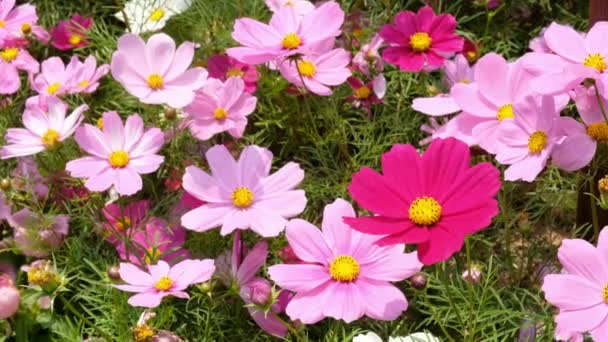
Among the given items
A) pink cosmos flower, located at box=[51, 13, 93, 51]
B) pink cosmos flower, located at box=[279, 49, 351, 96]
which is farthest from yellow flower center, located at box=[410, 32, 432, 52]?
pink cosmos flower, located at box=[51, 13, 93, 51]

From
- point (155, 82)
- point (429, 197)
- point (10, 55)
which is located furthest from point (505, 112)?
point (10, 55)

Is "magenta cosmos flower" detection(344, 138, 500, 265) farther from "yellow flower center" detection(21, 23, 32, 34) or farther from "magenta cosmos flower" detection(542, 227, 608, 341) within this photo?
"yellow flower center" detection(21, 23, 32, 34)

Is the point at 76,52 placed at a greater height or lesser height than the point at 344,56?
lesser

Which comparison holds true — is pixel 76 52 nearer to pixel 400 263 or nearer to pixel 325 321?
pixel 325 321

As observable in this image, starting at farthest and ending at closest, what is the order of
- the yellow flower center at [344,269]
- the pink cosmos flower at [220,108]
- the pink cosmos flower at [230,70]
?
1. the pink cosmos flower at [230,70]
2. the pink cosmos flower at [220,108]
3. the yellow flower center at [344,269]

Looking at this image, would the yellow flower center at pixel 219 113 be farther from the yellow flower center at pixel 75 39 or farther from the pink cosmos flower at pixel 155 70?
the yellow flower center at pixel 75 39

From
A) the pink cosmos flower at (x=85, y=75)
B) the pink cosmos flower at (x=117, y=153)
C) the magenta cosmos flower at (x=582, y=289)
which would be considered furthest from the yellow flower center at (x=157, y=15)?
the magenta cosmos flower at (x=582, y=289)

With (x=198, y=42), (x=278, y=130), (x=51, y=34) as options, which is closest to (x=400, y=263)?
(x=278, y=130)
